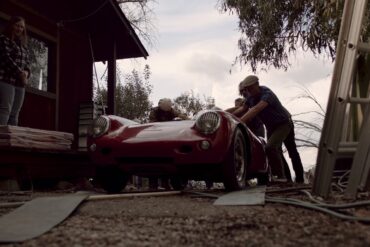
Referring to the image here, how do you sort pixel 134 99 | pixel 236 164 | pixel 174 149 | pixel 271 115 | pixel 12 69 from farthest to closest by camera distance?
pixel 134 99
pixel 271 115
pixel 12 69
pixel 236 164
pixel 174 149

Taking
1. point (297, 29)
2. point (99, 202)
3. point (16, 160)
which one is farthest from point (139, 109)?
point (99, 202)

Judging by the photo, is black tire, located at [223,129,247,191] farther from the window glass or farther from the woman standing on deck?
the window glass

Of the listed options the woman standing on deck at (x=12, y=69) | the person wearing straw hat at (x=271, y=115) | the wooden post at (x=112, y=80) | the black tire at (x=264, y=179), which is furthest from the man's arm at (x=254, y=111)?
the wooden post at (x=112, y=80)

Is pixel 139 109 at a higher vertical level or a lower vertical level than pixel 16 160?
higher

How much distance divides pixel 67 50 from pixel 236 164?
5.74m

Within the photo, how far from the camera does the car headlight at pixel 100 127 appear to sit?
5.13m

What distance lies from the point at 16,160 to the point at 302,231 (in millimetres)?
4321

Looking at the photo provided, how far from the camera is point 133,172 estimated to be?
16.6 ft

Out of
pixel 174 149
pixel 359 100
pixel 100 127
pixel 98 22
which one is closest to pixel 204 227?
pixel 359 100

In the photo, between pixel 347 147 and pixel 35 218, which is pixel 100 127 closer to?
pixel 35 218

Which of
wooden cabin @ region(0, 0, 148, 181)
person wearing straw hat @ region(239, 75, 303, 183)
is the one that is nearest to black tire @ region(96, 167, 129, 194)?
person wearing straw hat @ region(239, 75, 303, 183)

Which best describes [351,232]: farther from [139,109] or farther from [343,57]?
[139,109]

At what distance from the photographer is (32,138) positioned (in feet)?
20.7

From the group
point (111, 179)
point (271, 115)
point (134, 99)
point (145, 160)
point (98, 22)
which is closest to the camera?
point (145, 160)
